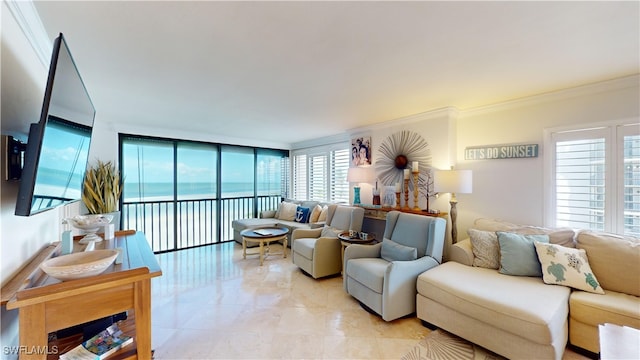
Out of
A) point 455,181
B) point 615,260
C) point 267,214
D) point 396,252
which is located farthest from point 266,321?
point 267,214

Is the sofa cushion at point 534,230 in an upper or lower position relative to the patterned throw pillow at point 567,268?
upper

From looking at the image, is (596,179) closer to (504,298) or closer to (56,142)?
(504,298)

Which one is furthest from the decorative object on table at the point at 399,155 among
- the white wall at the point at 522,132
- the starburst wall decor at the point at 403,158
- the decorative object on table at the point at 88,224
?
the decorative object on table at the point at 88,224

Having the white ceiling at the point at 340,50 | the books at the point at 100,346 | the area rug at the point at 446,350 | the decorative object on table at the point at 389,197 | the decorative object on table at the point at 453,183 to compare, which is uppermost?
the white ceiling at the point at 340,50

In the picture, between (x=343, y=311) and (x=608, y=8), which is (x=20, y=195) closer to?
(x=343, y=311)

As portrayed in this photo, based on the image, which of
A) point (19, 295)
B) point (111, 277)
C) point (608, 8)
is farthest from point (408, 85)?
point (19, 295)

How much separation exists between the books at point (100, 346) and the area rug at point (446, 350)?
1.86m

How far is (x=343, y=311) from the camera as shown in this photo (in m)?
2.58

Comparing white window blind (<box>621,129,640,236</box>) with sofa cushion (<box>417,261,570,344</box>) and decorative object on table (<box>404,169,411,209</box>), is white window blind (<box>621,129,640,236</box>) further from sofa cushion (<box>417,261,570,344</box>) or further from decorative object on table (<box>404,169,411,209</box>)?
decorative object on table (<box>404,169,411,209</box>)

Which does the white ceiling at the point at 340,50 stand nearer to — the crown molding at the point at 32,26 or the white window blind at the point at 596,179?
the crown molding at the point at 32,26

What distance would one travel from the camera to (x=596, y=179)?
2.46 metres

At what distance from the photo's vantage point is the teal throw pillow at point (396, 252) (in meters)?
2.61

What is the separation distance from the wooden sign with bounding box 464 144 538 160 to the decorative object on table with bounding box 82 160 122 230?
5.20m

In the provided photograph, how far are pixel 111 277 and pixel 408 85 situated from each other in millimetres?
2660
